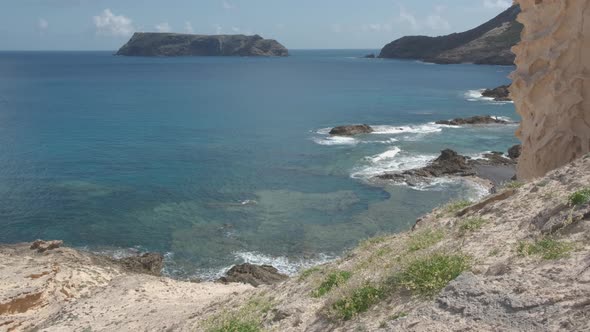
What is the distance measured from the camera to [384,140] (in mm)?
56688

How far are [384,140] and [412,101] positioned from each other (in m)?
34.2

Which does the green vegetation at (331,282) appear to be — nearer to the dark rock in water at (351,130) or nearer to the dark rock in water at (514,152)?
the dark rock in water at (514,152)

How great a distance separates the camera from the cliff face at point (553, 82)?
1722 cm

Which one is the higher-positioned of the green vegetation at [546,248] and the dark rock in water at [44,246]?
the green vegetation at [546,248]

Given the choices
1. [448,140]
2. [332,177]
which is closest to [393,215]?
[332,177]

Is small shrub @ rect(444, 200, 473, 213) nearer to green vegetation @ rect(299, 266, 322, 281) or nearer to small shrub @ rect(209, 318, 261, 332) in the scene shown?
green vegetation @ rect(299, 266, 322, 281)

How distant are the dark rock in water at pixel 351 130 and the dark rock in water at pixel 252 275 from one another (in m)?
34.3

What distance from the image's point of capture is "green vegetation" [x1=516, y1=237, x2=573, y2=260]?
902 centimetres

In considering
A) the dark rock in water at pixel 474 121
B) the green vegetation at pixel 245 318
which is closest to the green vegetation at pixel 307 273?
the green vegetation at pixel 245 318

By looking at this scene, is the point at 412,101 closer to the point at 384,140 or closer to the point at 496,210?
the point at 384,140

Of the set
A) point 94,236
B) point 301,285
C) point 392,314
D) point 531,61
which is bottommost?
point 94,236

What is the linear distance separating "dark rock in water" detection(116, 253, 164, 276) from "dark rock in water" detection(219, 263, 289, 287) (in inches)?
151

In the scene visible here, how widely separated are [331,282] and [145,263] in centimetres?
1698

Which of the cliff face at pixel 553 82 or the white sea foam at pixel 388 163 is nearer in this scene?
the cliff face at pixel 553 82
